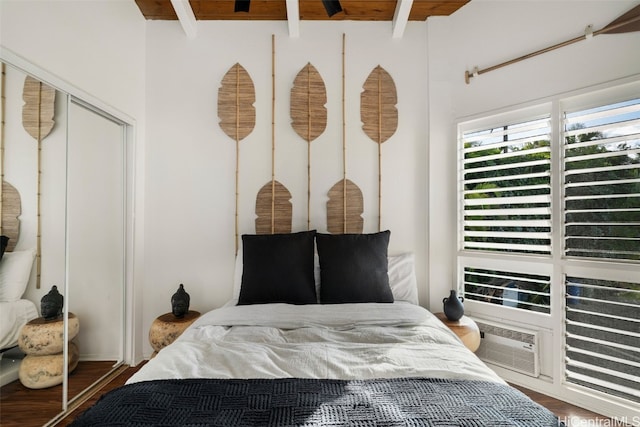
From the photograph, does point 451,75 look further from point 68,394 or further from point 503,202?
point 68,394

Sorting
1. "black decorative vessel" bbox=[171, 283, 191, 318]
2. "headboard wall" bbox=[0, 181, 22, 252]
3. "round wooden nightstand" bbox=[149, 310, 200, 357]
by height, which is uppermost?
"headboard wall" bbox=[0, 181, 22, 252]

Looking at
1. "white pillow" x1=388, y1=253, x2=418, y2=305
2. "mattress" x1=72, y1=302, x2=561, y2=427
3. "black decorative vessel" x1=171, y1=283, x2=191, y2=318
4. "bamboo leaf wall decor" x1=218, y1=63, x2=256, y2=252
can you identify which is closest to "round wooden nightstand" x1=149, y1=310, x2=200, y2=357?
"black decorative vessel" x1=171, y1=283, x2=191, y2=318

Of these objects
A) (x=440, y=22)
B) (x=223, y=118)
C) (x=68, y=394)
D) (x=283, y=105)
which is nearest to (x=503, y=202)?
(x=440, y=22)

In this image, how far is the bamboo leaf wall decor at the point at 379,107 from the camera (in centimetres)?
267

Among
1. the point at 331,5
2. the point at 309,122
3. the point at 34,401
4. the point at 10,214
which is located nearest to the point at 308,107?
the point at 309,122

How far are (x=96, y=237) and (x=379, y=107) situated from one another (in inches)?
93.0

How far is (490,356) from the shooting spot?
2.38 m

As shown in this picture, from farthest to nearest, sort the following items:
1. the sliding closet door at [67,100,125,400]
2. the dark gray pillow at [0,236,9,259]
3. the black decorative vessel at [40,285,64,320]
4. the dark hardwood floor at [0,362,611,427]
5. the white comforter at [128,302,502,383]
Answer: the sliding closet door at [67,100,125,400] → the black decorative vessel at [40,285,64,320] → the dark hardwood floor at [0,362,611,427] → the dark gray pillow at [0,236,9,259] → the white comforter at [128,302,502,383]

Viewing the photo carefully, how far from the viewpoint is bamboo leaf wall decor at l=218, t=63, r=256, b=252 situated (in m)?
2.66

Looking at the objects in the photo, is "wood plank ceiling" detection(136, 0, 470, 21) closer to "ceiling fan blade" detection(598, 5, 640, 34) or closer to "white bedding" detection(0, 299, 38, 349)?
"ceiling fan blade" detection(598, 5, 640, 34)

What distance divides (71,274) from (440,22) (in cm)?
332

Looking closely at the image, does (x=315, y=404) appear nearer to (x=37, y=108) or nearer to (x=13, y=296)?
(x=13, y=296)

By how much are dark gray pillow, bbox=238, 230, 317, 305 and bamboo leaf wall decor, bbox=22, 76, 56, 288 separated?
→ 115 centimetres

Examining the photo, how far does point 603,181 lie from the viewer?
1.98m
